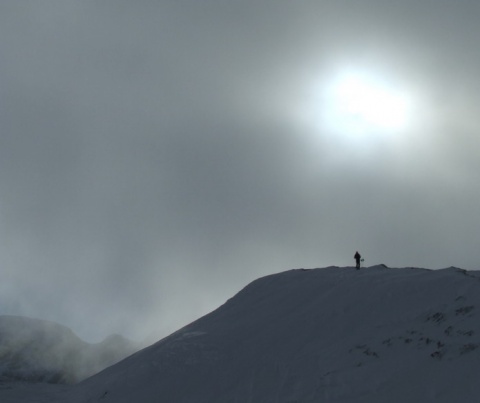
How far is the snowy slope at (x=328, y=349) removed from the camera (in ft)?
72.2

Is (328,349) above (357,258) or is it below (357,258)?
below

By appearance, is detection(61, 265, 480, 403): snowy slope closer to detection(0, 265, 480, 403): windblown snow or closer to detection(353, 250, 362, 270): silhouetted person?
detection(0, 265, 480, 403): windblown snow

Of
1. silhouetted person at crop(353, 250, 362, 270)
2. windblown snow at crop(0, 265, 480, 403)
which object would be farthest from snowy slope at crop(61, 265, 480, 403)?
silhouetted person at crop(353, 250, 362, 270)

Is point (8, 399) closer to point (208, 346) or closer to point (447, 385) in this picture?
point (208, 346)

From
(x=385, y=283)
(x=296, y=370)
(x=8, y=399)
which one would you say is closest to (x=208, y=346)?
(x=296, y=370)

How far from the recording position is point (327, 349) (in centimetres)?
2722

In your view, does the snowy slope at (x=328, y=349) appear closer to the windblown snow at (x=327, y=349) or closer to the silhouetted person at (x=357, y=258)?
the windblown snow at (x=327, y=349)

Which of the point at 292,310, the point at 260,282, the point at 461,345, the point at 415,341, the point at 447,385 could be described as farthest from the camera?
the point at 260,282

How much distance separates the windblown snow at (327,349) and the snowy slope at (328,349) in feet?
0.19

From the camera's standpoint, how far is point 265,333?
31.9 metres

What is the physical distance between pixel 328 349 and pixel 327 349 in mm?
62

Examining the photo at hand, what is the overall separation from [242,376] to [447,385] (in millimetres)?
10642

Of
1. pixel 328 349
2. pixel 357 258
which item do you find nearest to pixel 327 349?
pixel 328 349

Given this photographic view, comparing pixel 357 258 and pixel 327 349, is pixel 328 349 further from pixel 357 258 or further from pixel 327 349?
pixel 357 258
